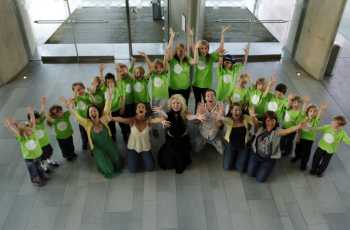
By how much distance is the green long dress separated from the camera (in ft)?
15.9

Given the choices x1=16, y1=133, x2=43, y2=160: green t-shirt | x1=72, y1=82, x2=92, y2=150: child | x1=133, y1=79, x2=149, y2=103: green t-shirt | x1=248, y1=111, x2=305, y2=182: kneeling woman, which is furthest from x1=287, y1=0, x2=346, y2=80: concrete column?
x1=16, y1=133, x2=43, y2=160: green t-shirt

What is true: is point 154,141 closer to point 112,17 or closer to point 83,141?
point 83,141

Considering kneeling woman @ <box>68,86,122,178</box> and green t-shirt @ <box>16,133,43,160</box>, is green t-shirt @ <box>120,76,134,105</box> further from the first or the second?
green t-shirt @ <box>16,133,43,160</box>

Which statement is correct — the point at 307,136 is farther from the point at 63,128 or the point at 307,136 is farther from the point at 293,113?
the point at 63,128

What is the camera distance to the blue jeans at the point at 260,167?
16.0 ft

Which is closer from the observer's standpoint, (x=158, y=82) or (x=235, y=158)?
(x=235, y=158)

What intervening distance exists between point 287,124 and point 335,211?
1.38 m

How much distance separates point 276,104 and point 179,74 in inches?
63.2

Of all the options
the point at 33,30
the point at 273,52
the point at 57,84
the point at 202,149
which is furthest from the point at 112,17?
the point at 202,149

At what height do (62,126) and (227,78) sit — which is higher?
(227,78)

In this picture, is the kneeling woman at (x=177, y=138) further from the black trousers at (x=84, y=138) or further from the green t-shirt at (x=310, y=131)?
the green t-shirt at (x=310, y=131)

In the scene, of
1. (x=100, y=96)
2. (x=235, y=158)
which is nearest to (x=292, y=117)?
(x=235, y=158)

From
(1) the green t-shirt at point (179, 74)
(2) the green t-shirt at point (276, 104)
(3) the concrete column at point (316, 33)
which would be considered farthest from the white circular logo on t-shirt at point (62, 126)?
(3) the concrete column at point (316, 33)

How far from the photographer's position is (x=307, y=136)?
4973 millimetres
